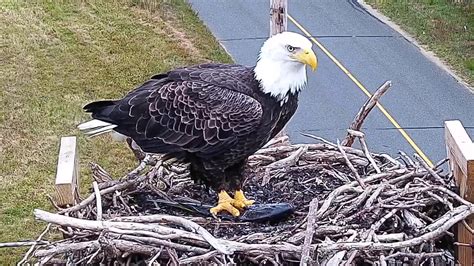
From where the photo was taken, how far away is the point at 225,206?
3848mm

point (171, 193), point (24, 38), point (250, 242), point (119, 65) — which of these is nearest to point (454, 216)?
point (250, 242)

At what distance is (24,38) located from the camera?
481 inches

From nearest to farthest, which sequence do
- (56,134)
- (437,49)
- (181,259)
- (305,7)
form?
(181,259) → (56,134) → (437,49) → (305,7)

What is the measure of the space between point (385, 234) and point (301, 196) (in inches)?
28.8

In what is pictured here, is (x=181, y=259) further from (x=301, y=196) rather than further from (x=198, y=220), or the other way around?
(x=301, y=196)

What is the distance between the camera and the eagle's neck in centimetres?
369

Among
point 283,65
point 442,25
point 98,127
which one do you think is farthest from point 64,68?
point 283,65

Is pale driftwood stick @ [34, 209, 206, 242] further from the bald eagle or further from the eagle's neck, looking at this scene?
the eagle's neck

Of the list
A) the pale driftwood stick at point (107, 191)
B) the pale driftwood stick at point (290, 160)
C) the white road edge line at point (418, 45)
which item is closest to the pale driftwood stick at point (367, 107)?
the pale driftwood stick at point (290, 160)

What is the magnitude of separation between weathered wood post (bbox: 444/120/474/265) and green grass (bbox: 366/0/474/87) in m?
9.18

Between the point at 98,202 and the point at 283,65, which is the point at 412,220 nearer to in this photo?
the point at 283,65

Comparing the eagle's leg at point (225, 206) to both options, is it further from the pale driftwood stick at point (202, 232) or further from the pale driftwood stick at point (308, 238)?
the pale driftwood stick at point (308, 238)

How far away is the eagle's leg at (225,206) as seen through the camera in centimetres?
382

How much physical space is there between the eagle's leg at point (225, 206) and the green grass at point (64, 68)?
126 inches
